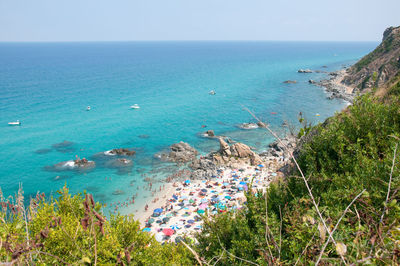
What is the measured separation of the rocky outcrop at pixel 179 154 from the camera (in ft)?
121

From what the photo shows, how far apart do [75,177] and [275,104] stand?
48715 mm

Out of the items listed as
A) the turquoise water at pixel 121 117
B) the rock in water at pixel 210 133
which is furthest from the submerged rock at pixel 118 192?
the rock in water at pixel 210 133

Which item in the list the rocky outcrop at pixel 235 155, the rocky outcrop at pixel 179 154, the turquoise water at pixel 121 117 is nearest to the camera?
the turquoise water at pixel 121 117

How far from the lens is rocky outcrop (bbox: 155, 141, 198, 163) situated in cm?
3688

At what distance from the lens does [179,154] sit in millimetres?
37344

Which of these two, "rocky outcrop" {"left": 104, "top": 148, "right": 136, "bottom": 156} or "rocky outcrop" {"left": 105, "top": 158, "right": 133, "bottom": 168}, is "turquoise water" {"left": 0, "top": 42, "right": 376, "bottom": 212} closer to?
"rocky outcrop" {"left": 105, "top": 158, "right": 133, "bottom": 168}

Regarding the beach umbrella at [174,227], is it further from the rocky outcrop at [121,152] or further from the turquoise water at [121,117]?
the rocky outcrop at [121,152]

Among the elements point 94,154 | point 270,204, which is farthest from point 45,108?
point 270,204

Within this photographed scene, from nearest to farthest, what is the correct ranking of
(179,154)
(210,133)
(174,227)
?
(174,227), (179,154), (210,133)

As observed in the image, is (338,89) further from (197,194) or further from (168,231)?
(168,231)

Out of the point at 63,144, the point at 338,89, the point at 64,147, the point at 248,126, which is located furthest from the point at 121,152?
the point at 338,89

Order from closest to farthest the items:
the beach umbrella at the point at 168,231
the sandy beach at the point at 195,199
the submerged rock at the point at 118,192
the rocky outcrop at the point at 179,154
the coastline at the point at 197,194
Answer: the beach umbrella at the point at 168,231 < the sandy beach at the point at 195,199 < the coastline at the point at 197,194 < the submerged rock at the point at 118,192 < the rocky outcrop at the point at 179,154

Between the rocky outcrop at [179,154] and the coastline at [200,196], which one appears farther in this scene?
the rocky outcrop at [179,154]

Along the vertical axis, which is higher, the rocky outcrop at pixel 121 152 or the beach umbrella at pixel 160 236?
the rocky outcrop at pixel 121 152
